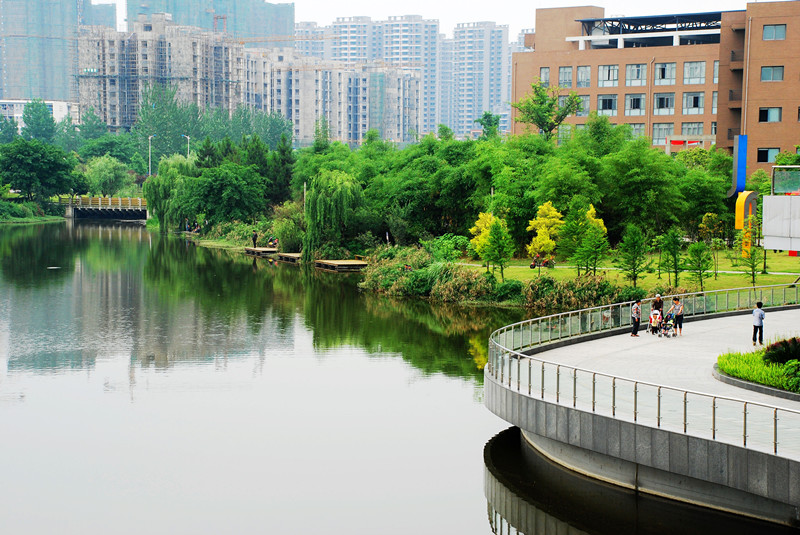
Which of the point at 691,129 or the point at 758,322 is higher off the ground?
the point at 691,129

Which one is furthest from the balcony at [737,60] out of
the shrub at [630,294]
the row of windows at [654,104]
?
the shrub at [630,294]

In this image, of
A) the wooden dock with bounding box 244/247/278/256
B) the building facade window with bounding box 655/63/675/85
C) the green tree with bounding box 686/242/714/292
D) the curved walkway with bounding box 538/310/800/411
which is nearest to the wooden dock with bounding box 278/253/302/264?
the wooden dock with bounding box 244/247/278/256

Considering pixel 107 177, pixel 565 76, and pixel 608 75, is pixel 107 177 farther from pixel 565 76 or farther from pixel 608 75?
pixel 608 75

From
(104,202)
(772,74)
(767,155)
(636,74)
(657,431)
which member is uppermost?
(636,74)

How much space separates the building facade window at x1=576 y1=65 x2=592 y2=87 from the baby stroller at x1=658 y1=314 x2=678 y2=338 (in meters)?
60.9

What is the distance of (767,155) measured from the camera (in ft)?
212

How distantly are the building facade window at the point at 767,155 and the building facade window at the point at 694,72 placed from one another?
15.9 metres

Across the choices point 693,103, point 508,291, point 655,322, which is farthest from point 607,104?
point 655,322

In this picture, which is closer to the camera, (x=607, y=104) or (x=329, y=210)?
(x=329, y=210)

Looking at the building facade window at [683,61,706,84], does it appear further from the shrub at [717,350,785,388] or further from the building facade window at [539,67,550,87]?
the shrub at [717,350,785,388]

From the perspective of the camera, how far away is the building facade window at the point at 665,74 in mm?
80438

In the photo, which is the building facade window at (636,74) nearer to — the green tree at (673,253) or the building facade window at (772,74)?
the building facade window at (772,74)

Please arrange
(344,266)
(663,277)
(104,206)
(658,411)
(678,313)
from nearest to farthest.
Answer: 1. (658,411)
2. (678,313)
3. (663,277)
4. (344,266)
5. (104,206)

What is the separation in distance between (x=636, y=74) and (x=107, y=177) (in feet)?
199
